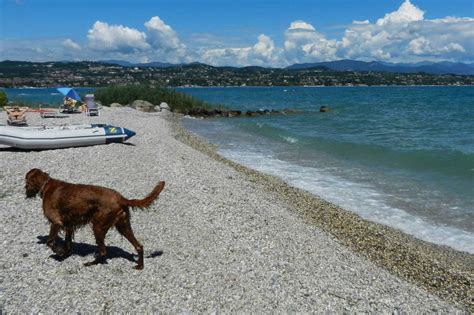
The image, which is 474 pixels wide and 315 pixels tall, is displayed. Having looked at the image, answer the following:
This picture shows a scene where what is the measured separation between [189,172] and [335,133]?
68.5ft

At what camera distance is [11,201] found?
9898mm

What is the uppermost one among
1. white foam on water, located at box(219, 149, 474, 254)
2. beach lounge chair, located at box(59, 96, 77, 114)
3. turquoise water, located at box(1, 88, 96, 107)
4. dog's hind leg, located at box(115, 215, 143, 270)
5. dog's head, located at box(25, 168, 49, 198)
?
dog's head, located at box(25, 168, 49, 198)

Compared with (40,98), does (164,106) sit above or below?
above

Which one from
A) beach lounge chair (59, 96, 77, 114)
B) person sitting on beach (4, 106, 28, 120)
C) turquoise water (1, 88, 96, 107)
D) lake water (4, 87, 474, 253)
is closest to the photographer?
lake water (4, 87, 474, 253)

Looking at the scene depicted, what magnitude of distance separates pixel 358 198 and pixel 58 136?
10.9 metres

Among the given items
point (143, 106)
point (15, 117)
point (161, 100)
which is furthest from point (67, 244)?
point (161, 100)

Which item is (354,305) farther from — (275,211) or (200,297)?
(275,211)

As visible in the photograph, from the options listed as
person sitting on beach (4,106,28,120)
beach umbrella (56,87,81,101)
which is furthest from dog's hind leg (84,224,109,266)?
beach umbrella (56,87,81,101)

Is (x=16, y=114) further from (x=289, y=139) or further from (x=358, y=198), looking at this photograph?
(x=358, y=198)

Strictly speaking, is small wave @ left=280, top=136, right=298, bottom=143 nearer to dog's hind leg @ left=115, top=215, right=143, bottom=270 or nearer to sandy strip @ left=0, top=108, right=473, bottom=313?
sandy strip @ left=0, top=108, right=473, bottom=313

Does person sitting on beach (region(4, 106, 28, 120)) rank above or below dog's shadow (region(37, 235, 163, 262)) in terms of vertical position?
above

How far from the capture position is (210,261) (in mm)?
7773

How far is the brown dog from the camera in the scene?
6586 millimetres

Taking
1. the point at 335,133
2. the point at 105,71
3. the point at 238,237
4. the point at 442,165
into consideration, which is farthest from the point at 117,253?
the point at 105,71
